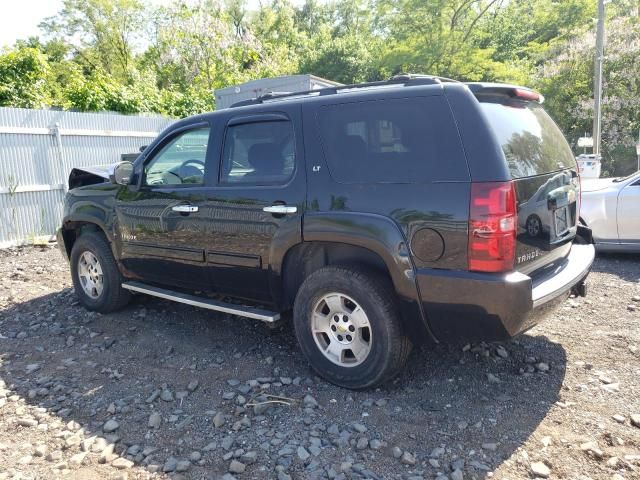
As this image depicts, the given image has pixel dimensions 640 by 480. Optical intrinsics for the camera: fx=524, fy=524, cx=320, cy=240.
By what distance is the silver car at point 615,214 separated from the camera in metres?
6.57

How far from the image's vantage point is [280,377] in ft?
12.6

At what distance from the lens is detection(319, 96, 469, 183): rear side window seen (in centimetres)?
310

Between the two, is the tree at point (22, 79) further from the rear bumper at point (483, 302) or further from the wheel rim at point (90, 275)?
the rear bumper at point (483, 302)

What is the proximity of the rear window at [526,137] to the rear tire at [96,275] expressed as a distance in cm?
380

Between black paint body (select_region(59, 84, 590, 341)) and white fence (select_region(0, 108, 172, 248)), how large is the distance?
17.0ft

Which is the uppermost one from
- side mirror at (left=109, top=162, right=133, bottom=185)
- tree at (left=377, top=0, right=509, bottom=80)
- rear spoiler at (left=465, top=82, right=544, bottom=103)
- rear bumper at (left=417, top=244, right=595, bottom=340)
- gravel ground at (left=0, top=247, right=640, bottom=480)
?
tree at (left=377, top=0, right=509, bottom=80)

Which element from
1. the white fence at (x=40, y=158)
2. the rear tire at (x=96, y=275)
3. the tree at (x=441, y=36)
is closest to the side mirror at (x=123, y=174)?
the rear tire at (x=96, y=275)

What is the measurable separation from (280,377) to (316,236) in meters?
1.11

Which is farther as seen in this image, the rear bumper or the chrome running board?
the chrome running board

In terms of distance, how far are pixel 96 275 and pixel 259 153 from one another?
2492mm

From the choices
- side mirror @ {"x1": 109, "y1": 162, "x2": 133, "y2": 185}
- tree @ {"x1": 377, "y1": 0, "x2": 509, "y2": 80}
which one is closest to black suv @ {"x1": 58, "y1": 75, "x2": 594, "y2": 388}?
side mirror @ {"x1": 109, "y1": 162, "x2": 133, "y2": 185}

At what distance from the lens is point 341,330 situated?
3.58m

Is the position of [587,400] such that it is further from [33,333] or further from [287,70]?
[287,70]

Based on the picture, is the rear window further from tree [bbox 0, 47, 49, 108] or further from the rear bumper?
tree [bbox 0, 47, 49, 108]
